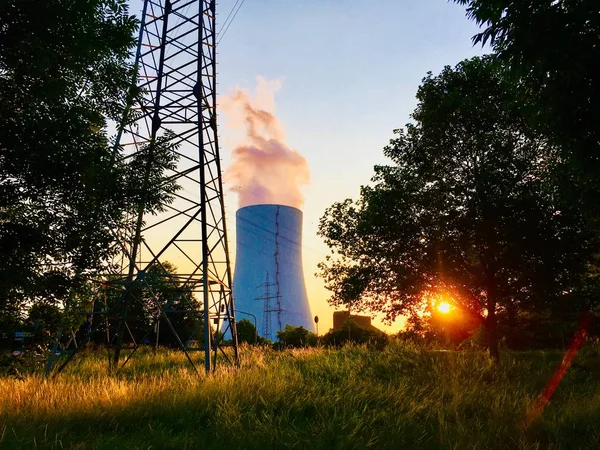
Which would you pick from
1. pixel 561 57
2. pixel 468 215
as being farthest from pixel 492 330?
pixel 561 57

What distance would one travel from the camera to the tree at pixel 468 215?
14.6 metres

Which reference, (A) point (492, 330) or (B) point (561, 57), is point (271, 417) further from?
(A) point (492, 330)

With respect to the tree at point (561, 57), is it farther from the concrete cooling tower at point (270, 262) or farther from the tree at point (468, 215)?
the concrete cooling tower at point (270, 262)

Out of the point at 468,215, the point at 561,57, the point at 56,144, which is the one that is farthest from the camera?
the point at 468,215

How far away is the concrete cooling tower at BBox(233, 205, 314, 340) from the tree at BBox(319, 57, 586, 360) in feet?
58.3

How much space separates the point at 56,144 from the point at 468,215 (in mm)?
13176

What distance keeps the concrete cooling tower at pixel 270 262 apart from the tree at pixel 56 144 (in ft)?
88.2

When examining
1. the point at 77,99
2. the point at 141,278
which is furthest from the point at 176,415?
the point at 141,278

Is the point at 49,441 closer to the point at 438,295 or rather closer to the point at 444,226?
the point at 444,226

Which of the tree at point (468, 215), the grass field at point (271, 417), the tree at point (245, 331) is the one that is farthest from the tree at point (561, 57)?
the tree at point (245, 331)

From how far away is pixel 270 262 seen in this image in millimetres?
34844

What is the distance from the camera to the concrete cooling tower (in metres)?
34.7

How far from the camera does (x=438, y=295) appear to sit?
17.2 metres

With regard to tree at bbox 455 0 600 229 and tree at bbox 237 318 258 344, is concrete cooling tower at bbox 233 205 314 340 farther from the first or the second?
tree at bbox 455 0 600 229
